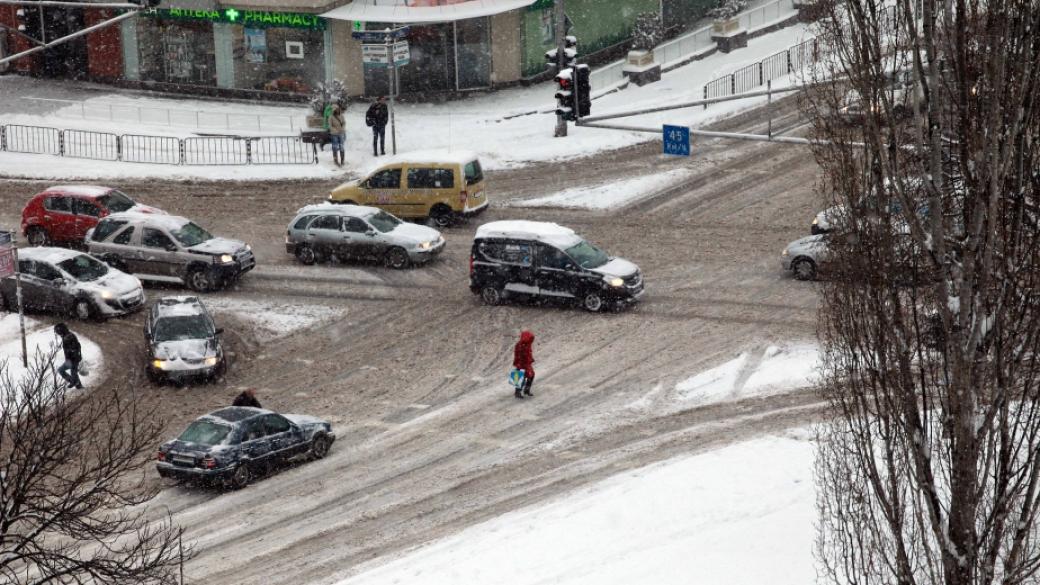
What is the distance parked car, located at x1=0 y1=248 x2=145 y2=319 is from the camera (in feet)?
106

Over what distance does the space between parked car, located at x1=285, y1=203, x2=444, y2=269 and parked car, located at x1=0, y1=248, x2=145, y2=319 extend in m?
4.11

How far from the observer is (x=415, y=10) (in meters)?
47.1

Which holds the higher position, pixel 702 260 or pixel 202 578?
pixel 702 260

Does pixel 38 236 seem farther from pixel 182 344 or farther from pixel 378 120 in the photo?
pixel 378 120

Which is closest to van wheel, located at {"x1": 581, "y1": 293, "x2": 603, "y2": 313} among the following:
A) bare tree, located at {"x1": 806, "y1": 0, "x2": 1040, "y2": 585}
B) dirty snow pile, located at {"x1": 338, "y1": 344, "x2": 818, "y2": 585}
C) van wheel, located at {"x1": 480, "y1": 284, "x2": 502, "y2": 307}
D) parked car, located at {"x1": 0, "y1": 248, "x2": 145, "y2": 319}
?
van wheel, located at {"x1": 480, "y1": 284, "x2": 502, "y2": 307}

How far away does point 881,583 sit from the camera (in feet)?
46.5

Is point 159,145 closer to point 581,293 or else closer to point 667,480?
point 581,293

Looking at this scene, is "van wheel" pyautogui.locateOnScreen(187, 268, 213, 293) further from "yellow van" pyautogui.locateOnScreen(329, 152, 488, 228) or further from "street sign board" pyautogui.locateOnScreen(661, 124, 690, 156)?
"street sign board" pyautogui.locateOnScreen(661, 124, 690, 156)

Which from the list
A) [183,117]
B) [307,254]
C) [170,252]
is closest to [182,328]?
[170,252]

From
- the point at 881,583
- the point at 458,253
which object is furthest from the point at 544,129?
the point at 881,583

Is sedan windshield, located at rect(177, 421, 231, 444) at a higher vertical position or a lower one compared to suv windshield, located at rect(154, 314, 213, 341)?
lower

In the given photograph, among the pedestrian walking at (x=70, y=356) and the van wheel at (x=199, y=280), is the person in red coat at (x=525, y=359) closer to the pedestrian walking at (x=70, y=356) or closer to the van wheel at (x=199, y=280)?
the pedestrian walking at (x=70, y=356)

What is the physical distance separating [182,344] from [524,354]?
22.2 ft

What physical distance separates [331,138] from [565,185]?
23.5 feet
